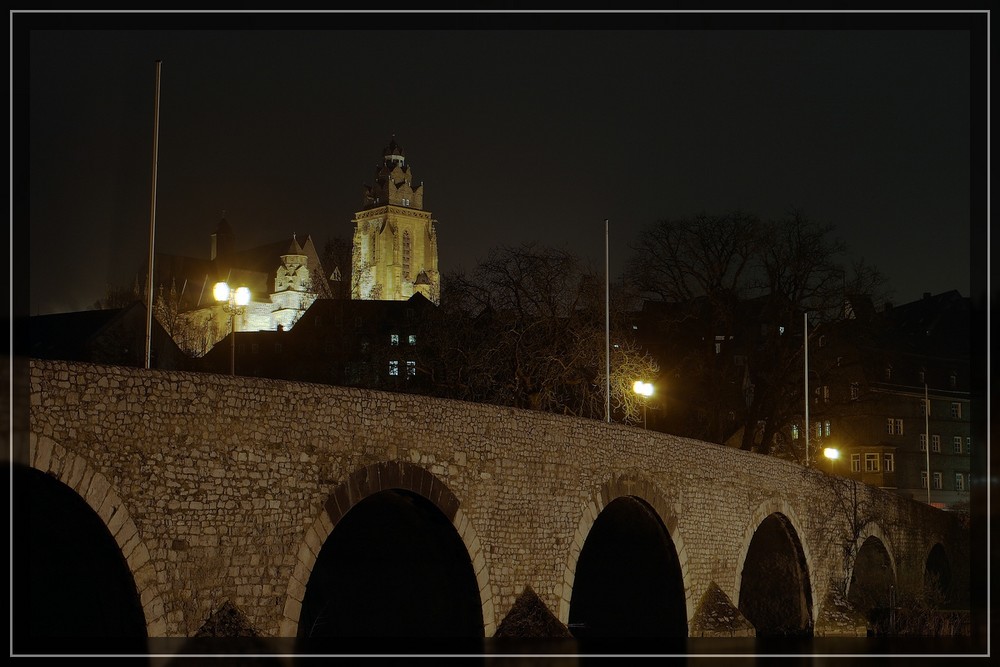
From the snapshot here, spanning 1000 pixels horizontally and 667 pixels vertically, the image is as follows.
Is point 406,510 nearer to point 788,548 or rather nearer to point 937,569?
point 788,548

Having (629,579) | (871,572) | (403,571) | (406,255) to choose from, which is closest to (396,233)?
(406,255)

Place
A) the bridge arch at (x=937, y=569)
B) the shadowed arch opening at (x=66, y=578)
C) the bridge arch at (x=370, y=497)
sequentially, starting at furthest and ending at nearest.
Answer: the bridge arch at (x=937, y=569), the bridge arch at (x=370, y=497), the shadowed arch opening at (x=66, y=578)

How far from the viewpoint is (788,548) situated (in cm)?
3022

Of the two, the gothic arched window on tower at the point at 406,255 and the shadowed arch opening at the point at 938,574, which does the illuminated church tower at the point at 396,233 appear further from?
the shadowed arch opening at the point at 938,574

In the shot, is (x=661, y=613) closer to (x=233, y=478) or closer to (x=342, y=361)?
(x=233, y=478)

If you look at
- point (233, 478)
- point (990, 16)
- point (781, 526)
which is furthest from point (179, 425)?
point (781, 526)

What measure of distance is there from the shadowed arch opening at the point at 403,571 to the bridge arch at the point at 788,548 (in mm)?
11220

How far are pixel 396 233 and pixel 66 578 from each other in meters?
119

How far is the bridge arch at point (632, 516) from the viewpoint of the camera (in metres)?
19.8

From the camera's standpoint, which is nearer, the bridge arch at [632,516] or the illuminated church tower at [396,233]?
the bridge arch at [632,516]

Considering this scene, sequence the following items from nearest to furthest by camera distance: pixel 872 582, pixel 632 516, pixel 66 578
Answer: pixel 66 578 → pixel 632 516 → pixel 872 582

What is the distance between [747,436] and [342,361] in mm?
19427

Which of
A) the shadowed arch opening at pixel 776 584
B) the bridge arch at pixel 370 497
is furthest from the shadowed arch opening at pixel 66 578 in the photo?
the shadowed arch opening at pixel 776 584

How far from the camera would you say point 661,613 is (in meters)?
24.2
